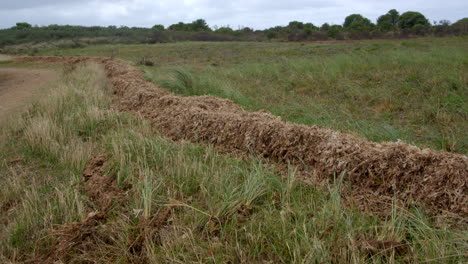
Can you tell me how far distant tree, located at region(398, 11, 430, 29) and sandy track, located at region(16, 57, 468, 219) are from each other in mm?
38630

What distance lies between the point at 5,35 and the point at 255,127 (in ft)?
167

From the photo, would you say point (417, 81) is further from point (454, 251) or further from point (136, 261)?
point (136, 261)

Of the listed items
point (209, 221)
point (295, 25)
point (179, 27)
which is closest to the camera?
point (209, 221)

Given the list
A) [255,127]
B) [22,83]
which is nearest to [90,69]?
[22,83]

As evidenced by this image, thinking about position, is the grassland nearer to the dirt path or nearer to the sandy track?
the sandy track

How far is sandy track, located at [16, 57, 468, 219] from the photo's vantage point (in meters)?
2.53

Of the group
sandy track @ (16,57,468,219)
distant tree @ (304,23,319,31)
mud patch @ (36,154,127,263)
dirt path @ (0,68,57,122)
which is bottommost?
dirt path @ (0,68,57,122)

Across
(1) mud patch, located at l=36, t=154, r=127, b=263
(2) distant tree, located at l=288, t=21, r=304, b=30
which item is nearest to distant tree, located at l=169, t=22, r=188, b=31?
(2) distant tree, located at l=288, t=21, r=304, b=30

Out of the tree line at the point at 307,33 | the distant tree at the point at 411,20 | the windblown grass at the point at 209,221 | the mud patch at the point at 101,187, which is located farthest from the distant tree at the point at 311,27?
the windblown grass at the point at 209,221

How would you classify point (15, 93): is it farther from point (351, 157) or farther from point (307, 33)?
point (307, 33)

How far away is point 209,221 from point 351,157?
1.32 metres

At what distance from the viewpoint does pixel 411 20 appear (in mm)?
38375

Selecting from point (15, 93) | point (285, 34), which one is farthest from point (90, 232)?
point (285, 34)

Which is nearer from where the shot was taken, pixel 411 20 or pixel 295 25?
pixel 411 20
